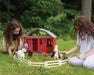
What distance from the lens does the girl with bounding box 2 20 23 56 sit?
14.0 ft

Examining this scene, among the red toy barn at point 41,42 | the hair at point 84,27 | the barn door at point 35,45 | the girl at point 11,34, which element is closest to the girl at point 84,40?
the hair at point 84,27

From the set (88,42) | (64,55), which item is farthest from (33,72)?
(88,42)

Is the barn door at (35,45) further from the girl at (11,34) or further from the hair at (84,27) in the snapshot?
the hair at (84,27)

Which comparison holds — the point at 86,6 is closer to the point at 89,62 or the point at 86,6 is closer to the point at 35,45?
the point at 35,45

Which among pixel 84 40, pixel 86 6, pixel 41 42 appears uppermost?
pixel 86 6

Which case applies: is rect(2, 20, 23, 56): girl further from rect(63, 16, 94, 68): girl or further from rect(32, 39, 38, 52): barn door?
rect(63, 16, 94, 68): girl

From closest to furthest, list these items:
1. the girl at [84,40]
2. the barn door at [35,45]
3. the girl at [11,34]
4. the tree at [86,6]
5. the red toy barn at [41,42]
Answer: the girl at [84,40]
the girl at [11,34]
the red toy barn at [41,42]
the barn door at [35,45]
the tree at [86,6]

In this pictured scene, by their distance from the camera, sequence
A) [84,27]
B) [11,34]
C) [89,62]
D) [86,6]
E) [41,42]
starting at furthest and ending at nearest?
[86,6] < [41,42] < [11,34] < [84,27] < [89,62]

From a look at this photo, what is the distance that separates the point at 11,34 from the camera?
441 cm

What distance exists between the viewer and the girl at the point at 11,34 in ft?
14.0

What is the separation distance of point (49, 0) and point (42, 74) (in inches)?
252

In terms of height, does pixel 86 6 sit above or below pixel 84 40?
above

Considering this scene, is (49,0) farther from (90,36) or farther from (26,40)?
(90,36)

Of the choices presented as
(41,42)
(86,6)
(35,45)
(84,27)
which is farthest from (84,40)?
(86,6)
